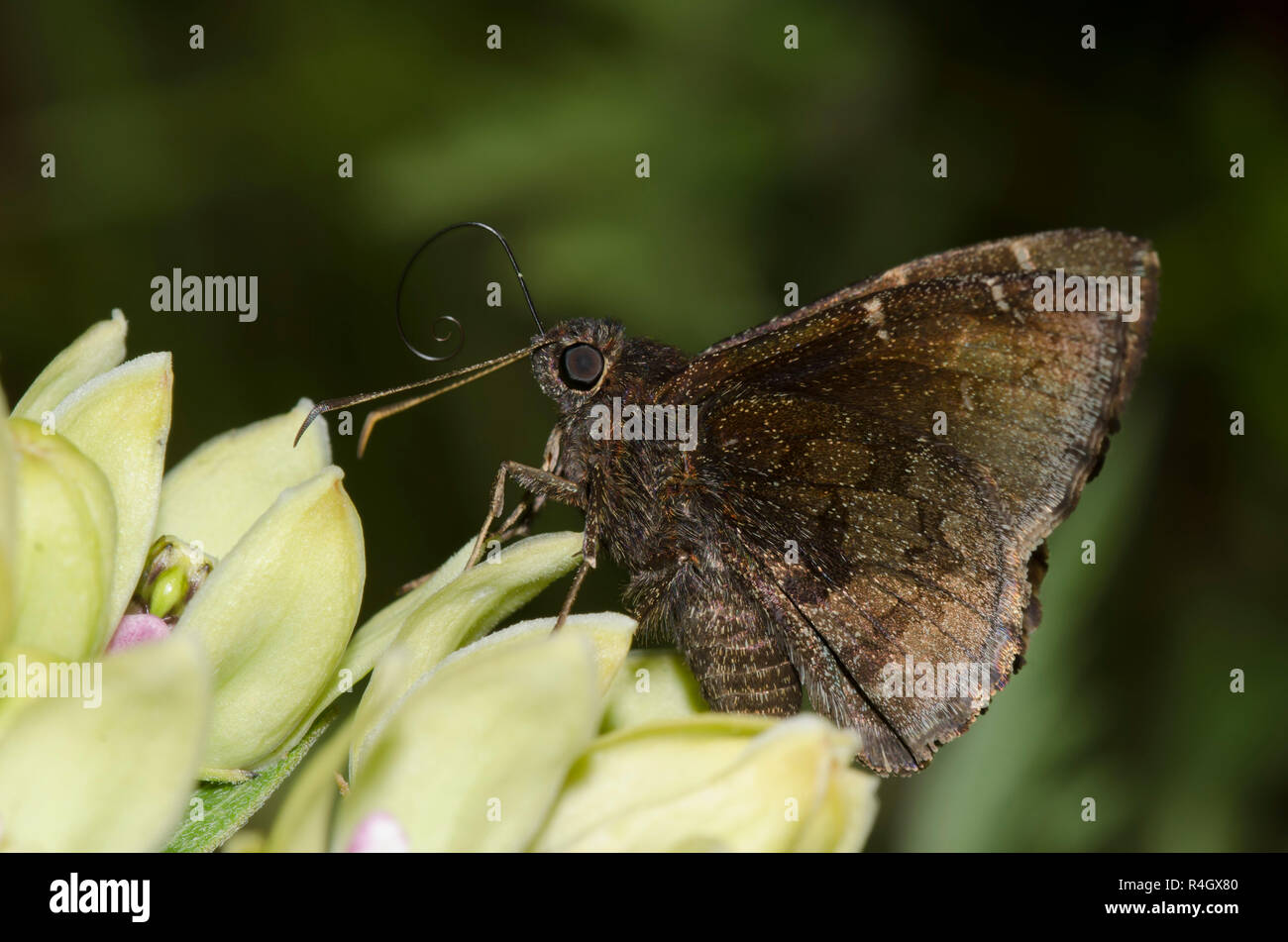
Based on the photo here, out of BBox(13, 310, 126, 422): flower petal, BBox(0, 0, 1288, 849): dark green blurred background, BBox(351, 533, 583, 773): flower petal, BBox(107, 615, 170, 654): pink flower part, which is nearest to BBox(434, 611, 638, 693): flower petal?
BBox(351, 533, 583, 773): flower petal

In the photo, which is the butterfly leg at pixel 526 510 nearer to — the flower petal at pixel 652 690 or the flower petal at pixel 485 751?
the flower petal at pixel 652 690

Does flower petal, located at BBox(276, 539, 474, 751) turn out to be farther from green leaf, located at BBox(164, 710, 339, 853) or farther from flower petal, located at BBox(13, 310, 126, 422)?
flower petal, located at BBox(13, 310, 126, 422)

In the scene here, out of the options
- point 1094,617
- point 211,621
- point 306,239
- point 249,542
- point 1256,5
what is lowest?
point 1094,617

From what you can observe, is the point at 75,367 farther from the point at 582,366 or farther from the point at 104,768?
the point at 582,366

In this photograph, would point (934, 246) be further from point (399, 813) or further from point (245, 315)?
point (399, 813)

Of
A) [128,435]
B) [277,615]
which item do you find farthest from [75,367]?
[277,615]

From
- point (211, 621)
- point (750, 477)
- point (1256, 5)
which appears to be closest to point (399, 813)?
point (211, 621)
